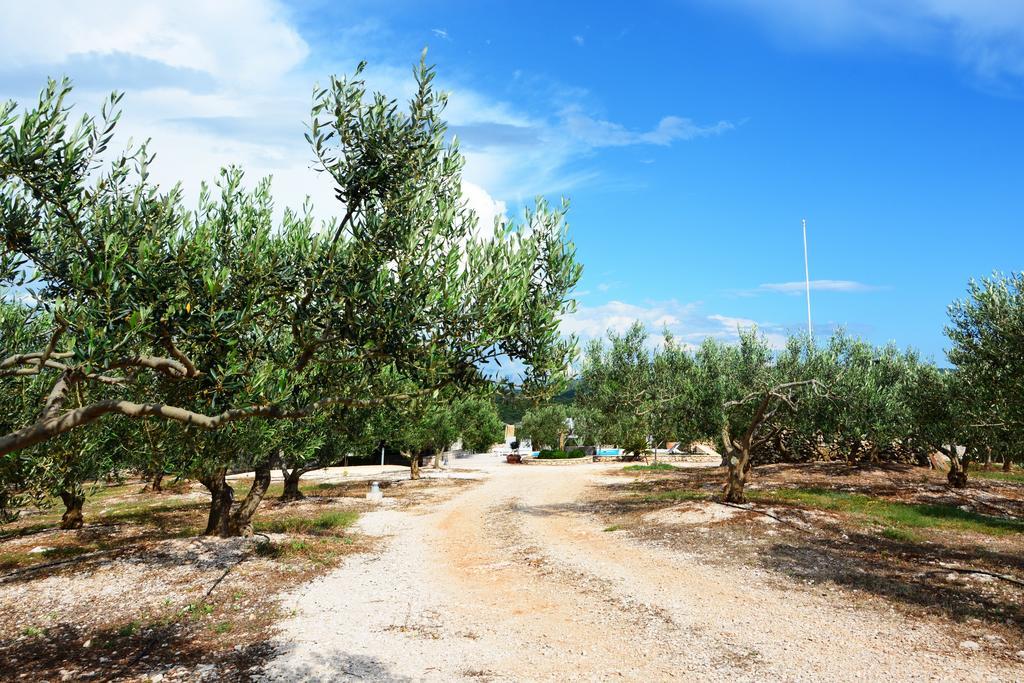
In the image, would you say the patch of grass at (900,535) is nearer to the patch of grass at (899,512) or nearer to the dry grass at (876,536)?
the dry grass at (876,536)

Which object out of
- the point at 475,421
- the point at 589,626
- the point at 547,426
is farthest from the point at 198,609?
the point at 547,426

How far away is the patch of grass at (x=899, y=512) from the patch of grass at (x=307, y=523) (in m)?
21.4

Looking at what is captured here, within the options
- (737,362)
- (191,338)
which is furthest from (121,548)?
(737,362)

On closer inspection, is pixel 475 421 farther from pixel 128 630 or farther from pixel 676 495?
pixel 128 630

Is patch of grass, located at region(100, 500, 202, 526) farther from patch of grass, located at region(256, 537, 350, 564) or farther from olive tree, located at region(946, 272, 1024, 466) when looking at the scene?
olive tree, located at region(946, 272, 1024, 466)

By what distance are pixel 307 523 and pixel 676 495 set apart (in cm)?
2155

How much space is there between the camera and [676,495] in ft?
130

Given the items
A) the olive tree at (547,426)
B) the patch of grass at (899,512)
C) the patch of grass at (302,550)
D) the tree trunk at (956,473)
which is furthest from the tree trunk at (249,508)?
the olive tree at (547,426)

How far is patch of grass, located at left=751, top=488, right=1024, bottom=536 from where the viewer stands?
1104 inches

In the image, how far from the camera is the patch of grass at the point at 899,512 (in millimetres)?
28031

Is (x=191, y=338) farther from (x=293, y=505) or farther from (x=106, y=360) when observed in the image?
(x=293, y=505)

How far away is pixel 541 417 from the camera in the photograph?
93.2m

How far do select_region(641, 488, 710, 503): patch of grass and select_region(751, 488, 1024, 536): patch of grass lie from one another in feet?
11.2

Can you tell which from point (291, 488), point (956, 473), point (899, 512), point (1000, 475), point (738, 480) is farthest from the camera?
point (1000, 475)
